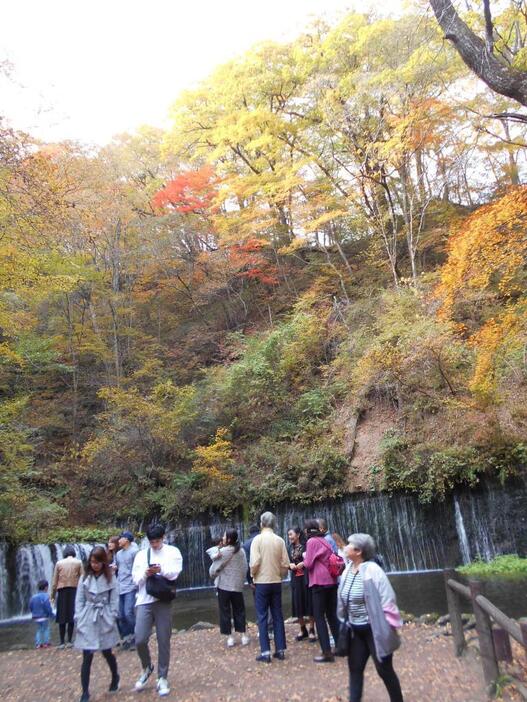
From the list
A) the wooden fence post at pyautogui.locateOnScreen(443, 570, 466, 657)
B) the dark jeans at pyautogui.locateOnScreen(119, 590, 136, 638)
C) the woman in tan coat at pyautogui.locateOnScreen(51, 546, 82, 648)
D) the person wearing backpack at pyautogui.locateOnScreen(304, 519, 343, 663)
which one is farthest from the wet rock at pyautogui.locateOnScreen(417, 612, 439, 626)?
the woman in tan coat at pyautogui.locateOnScreen(51, 546, 82, 648)

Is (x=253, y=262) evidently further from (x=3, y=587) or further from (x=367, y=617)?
(x=367, y=617)

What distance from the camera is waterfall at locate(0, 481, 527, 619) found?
12.5 m

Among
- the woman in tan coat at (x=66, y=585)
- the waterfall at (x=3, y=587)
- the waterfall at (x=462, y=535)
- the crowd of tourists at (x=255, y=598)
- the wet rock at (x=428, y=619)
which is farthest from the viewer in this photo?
the waterfall at (x=3, y=587)

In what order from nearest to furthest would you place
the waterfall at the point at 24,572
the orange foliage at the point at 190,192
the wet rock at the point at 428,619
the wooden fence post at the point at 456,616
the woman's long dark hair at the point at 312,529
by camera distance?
the wooden fence post at the point at 456,616, the woman's long dark hair at the point at 312,529, the wet rock at the point at 428,619, the waterfall at the point at 24,572, the orange foliage at the point at 190,192

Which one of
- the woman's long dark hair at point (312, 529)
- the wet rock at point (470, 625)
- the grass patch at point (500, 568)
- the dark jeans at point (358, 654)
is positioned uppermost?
the woman's long dark hair at point (312, 529)

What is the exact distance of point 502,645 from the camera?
4.46 metres

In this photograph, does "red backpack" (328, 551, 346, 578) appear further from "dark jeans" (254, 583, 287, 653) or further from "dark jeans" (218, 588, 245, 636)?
"dark jeans" (218, 588, 245, 636)

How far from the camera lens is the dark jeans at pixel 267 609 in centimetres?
571

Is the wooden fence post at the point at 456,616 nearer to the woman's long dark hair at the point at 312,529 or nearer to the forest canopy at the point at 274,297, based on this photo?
the woman's long dark hair at the point at 312,529

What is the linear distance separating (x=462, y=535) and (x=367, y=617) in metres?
10.6

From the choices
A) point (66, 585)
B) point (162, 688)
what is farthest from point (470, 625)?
point (66, 585)

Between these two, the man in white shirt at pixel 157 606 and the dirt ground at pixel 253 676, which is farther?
the man in white shirt at pixel 157 606

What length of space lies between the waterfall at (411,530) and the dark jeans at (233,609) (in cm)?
539

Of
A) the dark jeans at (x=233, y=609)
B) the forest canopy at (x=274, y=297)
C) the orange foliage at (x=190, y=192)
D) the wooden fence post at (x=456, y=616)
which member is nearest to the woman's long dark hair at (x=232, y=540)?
the dark jeans at (x=233, y=609)
